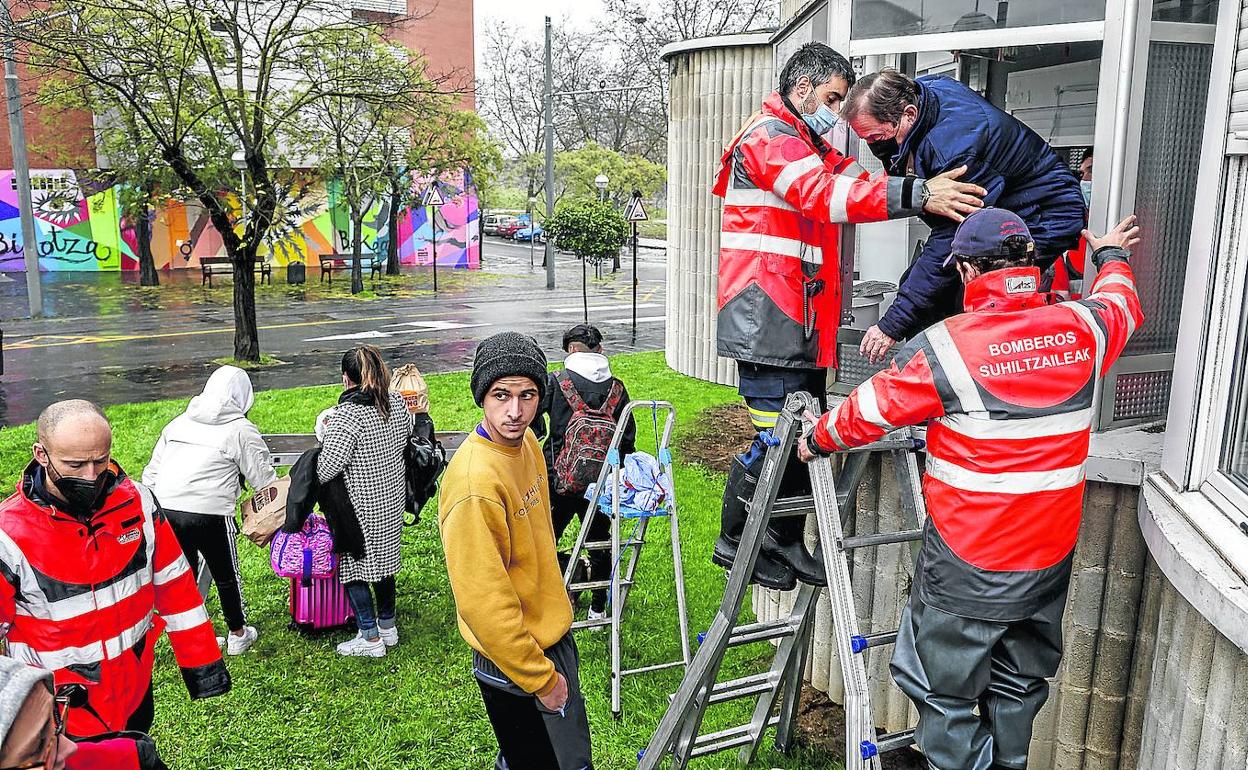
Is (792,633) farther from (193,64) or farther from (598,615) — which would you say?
(193,64)

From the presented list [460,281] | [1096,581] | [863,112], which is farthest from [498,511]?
[460,281]

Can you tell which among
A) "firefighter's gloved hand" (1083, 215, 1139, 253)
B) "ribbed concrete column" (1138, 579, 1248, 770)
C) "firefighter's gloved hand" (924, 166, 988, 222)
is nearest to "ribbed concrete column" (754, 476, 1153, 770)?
"ribbed concrete column" (1138, 579, 1248, 770)

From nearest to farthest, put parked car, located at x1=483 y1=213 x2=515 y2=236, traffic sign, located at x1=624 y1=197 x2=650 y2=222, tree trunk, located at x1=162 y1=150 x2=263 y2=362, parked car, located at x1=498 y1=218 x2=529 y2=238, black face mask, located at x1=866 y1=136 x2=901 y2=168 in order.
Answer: black face mask, located at x1=866 y1=136 x2=901 y2=168
tree trunk, located at x1=162 y1=150 x2=263 y2=362
traffic sign, located at x1=624 y1=197 x2=650 y2=222
parked car, located at x1=498 y1=218 x2=529 y2=238
parked car, located at x1=483 y1=213 x2=515 y2=236

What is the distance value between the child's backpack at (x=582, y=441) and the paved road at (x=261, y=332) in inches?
361

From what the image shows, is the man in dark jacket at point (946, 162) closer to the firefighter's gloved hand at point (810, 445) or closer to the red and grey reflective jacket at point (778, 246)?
the red and grey reflective jacket at point (778, 246)

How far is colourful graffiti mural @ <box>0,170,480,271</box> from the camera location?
102 feet

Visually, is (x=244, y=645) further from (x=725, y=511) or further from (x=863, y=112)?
(x=863, y=112)

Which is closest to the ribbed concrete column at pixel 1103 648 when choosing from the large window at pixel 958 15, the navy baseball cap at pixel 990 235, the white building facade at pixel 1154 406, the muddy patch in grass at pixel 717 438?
the white building facade at pixel 1154 406

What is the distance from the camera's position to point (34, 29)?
43.9 feet

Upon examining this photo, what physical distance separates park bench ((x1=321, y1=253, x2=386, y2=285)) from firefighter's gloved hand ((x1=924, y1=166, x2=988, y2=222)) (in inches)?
1139

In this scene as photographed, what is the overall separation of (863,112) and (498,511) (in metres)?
1.96

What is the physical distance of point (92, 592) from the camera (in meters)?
3.46

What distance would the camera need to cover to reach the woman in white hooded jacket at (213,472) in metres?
5.52

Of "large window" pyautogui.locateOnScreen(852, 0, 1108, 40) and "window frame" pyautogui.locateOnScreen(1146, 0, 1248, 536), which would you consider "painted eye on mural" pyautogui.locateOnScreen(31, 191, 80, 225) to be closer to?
"large window" pyautogui.locateOnScreen(852, 0, 1108, 40)
